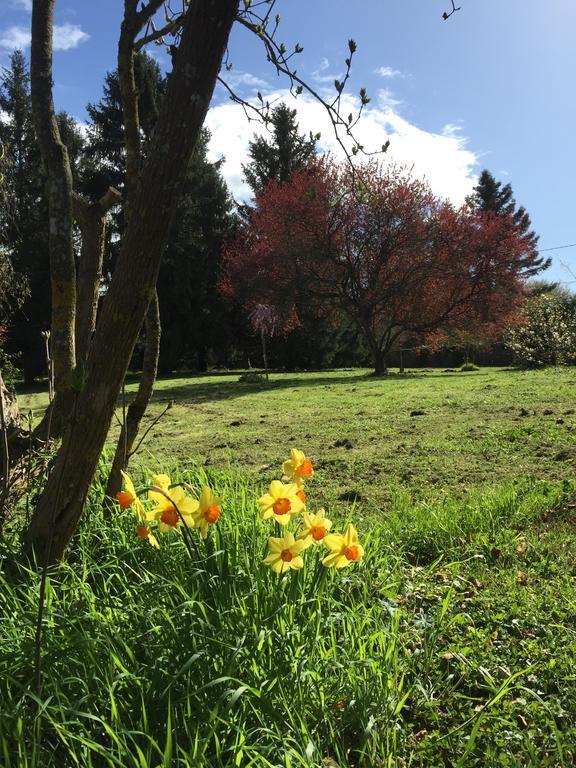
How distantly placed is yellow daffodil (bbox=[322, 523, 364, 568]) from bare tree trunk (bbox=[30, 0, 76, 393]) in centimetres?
129

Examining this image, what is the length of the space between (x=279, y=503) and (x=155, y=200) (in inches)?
37.3

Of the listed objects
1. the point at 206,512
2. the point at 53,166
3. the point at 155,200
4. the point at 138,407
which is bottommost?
the point at 206,512

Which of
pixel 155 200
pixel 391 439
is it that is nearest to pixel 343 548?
pixel 155 200

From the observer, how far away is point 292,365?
1048 inches

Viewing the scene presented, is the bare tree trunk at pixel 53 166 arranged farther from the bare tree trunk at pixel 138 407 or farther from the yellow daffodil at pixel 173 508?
the yellow daffodil at pixel 173 508

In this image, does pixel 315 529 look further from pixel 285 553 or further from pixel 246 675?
pixel 246 675

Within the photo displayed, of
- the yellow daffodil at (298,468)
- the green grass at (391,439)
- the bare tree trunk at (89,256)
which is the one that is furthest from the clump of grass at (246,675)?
the green grass at (391,439)

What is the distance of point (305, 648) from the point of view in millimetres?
1508

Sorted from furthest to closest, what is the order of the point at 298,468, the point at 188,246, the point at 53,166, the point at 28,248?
the point at 188,246 < the point at 28,248 < the point at 53,166 < the point at 298,468

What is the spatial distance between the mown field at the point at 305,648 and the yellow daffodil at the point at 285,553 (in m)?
0.11

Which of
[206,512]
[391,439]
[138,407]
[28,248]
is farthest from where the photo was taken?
[28,248]

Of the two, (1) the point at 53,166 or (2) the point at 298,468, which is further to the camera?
(1) the point at 53,166

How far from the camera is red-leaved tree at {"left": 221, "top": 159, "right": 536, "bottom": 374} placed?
1675 centimetres

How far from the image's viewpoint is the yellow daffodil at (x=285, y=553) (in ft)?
5.00
